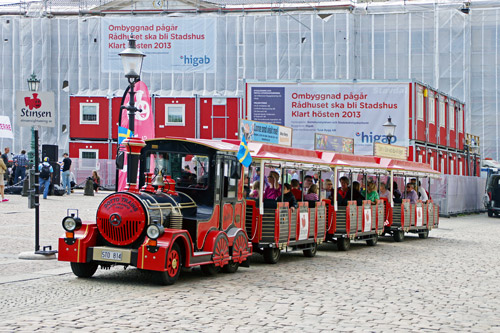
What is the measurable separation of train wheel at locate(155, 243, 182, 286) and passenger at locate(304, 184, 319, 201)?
257 inches

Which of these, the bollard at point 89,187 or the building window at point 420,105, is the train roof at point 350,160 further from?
the bollard at point 89,187

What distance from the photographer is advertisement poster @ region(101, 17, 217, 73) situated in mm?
50188

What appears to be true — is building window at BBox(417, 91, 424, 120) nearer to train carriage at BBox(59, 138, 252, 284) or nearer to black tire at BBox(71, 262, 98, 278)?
train carriage at BBox(59, 138, 252, 284)

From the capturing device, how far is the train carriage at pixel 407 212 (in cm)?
2180

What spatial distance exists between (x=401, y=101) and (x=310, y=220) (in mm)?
21189

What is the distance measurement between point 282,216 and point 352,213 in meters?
3.92

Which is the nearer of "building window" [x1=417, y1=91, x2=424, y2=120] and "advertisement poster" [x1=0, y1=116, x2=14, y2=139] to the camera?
"building window" [x1=417, y1=91, x2=424, y2=120]

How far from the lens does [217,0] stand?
180 feet

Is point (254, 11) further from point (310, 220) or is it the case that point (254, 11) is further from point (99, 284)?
point (99, 284)

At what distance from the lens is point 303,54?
48938mm

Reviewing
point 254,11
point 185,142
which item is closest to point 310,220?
point 185,142

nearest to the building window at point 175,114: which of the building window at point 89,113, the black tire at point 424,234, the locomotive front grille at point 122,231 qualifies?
the building window at point 89,113

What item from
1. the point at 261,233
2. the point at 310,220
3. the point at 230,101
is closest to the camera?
the point at 261,233

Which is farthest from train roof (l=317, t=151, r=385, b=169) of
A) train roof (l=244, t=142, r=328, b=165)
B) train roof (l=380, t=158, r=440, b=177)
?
train roof (l=244, t=142, r=328, b=165)
